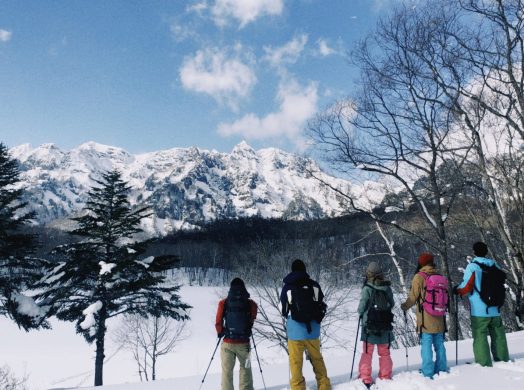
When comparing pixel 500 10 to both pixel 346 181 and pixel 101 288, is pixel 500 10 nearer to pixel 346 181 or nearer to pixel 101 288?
pixel 346 181

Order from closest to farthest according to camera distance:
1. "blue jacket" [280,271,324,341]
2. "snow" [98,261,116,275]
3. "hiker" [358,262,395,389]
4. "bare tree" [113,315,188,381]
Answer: "blue jacket" [280,271,324,341]
"hiker" [358,262,395,389]
"snow" [98,261,116,275]
"bare tree" [113,315,188,381]

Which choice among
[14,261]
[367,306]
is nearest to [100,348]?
[14,261]

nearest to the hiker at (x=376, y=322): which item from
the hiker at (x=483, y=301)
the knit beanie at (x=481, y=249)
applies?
the hiker at (x=483, y=301)

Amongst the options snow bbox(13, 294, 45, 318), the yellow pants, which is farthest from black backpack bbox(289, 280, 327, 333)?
snow bbox(13, 294, 45, 318)

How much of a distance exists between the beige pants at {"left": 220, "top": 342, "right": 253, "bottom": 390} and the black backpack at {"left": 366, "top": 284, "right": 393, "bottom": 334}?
1755 millimetres

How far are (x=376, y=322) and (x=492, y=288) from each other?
176 centimetres

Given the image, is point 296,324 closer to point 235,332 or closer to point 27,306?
point 235,332

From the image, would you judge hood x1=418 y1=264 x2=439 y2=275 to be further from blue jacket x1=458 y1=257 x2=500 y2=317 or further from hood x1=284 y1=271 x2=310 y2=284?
hood x1=284 y1=271 x2=310 y2=284

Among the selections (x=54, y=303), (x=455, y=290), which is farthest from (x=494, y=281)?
(x=54, y=303)

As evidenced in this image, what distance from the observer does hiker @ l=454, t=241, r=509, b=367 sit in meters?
5.30

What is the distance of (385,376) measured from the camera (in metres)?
5.16

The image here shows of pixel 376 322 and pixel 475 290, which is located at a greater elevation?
pixel 475 290

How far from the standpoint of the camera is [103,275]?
54.7ft

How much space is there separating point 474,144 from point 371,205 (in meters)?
5.53
